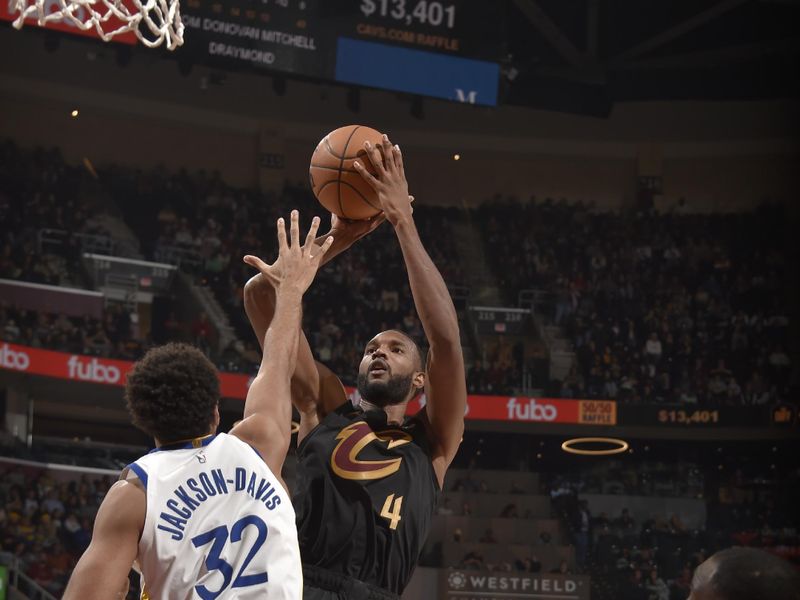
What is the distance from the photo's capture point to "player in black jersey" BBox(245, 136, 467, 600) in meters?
3.64

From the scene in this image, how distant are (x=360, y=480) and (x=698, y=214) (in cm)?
1974

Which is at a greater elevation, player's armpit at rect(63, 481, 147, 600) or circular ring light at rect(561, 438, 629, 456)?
player's armpit at rect(63, 481, 147, 600)

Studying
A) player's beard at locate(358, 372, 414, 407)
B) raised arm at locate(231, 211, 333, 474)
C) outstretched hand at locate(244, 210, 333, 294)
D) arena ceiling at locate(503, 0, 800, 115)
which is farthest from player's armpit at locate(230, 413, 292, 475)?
arena ceiling at locate(503, 0, 800, 115)

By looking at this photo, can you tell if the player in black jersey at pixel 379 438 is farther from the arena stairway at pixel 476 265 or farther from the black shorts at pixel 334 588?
the arena stairway at pixel 476 265

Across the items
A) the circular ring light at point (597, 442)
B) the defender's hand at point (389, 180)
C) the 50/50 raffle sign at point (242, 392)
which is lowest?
the circular ring light at point (597, 442)

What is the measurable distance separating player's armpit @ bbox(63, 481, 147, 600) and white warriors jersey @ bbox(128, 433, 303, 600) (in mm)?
29

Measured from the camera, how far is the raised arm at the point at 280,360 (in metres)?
2.91

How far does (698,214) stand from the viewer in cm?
2241

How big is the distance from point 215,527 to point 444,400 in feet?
4.48

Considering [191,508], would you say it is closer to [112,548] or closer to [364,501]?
[112,548]

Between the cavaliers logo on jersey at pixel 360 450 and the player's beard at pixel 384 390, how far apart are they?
0.11 meters

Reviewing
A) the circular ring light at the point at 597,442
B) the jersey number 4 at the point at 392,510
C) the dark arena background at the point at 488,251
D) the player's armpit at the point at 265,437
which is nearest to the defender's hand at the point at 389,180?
the jersey number 4 at the point at 392,510

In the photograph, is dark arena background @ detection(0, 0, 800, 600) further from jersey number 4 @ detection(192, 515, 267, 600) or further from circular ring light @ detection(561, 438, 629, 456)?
jersey number 4 @ detection(192, 515, 267, 600)

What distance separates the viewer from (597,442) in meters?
19.5
